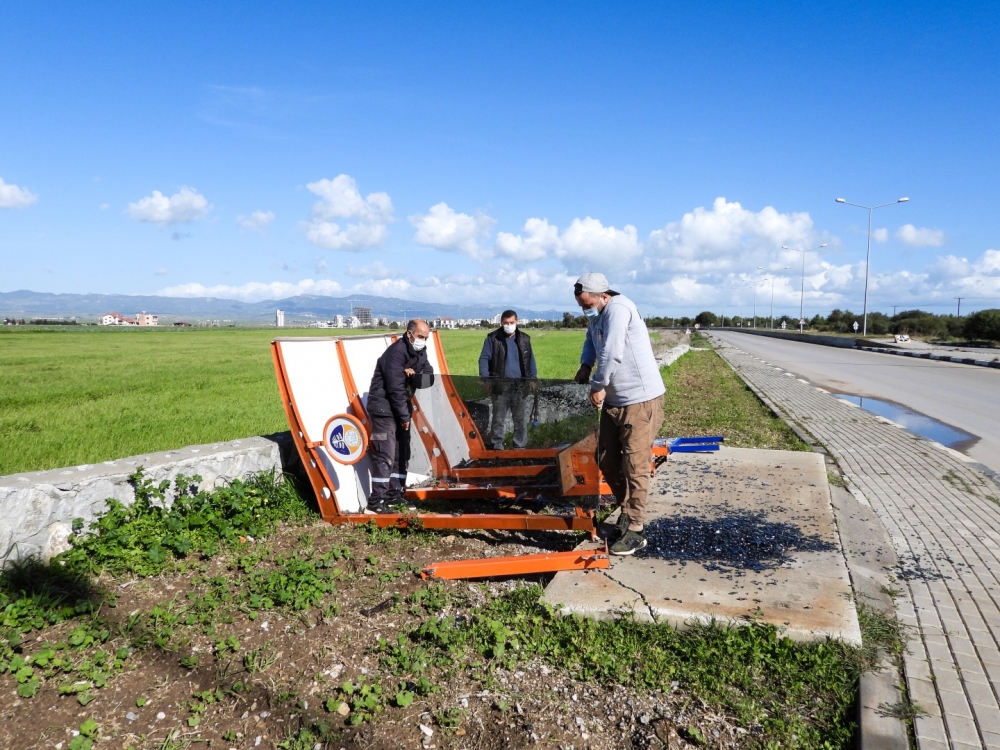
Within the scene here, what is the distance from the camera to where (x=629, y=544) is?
191 inches

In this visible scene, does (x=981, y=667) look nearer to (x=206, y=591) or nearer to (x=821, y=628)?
(x=821, y=628)

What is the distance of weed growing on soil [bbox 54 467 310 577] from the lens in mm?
4410

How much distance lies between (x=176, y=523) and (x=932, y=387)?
18266mm

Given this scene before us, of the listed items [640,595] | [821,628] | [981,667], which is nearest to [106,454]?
[640,595]

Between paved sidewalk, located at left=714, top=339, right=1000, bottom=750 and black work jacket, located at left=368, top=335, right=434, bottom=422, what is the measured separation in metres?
3.98

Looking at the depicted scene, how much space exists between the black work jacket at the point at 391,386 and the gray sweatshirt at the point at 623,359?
6.28 ft

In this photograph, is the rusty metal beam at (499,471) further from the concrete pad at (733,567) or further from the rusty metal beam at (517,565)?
the rusty metal beam at (517,565)

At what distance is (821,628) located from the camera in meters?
3.63

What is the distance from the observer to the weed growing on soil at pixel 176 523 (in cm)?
441

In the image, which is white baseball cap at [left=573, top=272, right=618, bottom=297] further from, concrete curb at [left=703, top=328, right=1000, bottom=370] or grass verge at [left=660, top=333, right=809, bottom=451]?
concrete curb at [left=703, top=328, right=1000, bottom=370]

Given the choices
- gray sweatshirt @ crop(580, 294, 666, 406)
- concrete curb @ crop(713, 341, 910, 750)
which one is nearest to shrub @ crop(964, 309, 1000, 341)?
concrete curb @ crop(713, 341, 910, 750)

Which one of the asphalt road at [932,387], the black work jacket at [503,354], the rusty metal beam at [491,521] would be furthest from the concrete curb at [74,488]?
the asphalt road at [932,387]

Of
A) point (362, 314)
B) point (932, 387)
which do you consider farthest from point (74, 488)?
point (362, 314)

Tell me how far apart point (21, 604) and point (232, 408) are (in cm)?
765
